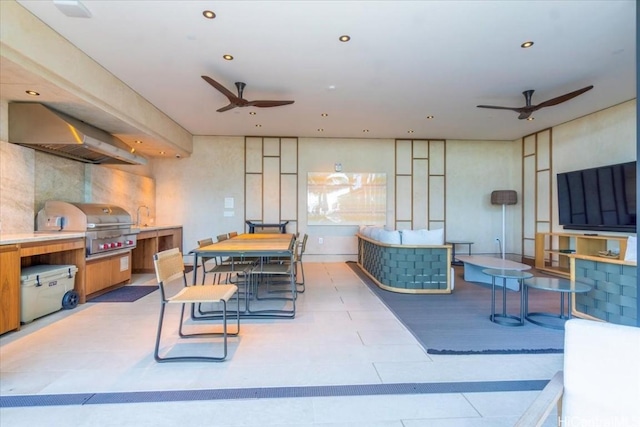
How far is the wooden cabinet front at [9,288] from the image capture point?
274 cm

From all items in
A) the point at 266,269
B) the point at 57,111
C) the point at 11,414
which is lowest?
the point at 11,414

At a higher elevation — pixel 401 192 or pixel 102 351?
pixel 401 192

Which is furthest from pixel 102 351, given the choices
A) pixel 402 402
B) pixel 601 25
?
pixel 601 25

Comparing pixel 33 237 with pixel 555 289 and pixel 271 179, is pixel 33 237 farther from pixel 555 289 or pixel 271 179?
pixel 555 289

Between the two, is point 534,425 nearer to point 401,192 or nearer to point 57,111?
point 57,111

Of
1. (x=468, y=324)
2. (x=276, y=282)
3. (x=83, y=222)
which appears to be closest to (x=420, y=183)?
(x=276, y=282)

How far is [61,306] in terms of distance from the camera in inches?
141

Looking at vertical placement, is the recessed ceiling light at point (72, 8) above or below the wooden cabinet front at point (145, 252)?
above

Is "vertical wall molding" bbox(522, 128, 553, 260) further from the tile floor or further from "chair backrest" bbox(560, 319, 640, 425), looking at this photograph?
"chair backrest" bbox(560, 319, 640, 425)

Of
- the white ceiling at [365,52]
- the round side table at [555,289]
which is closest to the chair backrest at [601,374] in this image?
the round side table at [555,289]

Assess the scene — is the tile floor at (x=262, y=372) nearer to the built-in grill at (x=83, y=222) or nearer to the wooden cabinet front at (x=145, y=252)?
the built-in grill at (x=83, y=222)

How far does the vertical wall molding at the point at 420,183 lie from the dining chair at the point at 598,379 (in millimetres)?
6267

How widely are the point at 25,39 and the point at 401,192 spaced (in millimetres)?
6623

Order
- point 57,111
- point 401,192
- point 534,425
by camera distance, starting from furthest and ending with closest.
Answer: point 401,192, point 57,111, point 534,425
